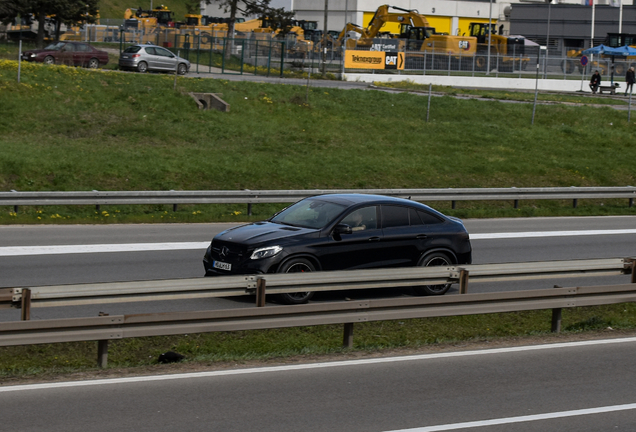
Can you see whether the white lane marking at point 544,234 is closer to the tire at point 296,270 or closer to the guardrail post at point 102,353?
the tire at point 296,270

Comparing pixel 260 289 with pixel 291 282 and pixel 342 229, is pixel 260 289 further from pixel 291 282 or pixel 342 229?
pixel 342 229

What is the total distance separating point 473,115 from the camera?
1420 inches

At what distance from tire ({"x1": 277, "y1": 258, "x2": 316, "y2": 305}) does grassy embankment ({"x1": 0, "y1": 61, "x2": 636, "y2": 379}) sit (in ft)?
27.5

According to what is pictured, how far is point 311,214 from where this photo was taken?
1194 cm

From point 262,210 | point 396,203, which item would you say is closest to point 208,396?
point 396,203

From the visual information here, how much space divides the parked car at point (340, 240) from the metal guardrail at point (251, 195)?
6192 millimetres

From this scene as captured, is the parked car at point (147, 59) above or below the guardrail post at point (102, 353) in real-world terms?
above

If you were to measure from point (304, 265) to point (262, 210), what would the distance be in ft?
34.1

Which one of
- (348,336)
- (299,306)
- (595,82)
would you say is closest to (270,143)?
(348,336)

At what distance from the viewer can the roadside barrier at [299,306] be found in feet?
25.2

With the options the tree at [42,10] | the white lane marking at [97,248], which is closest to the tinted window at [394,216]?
the white lane marking at [97,248]

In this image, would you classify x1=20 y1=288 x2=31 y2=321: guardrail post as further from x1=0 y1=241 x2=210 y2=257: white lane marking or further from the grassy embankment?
the grassy embankment

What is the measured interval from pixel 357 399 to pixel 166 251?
8.55 metres

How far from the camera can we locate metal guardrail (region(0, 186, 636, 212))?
18234mm
